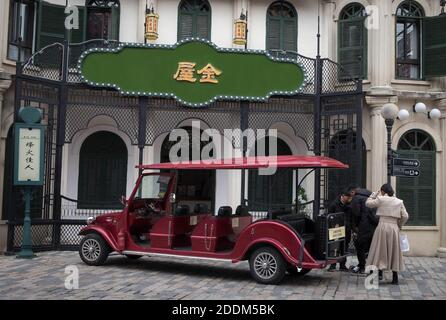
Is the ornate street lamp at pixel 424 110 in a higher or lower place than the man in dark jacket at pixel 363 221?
higher

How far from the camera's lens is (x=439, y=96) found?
1386 centimetres

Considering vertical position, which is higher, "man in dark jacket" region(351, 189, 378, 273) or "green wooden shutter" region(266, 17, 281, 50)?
"green wooden shutter" region(266, 17, 281, 50)

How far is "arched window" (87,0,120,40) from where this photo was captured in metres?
14.4

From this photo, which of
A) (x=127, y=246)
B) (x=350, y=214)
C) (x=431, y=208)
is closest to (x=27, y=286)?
(x=127, y=246)

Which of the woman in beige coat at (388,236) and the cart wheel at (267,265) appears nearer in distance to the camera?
the cart wheel at (267,265)

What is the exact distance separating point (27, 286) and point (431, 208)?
33.1ft

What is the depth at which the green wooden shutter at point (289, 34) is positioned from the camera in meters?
14.8

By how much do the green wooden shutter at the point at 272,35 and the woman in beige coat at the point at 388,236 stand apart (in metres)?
6.68

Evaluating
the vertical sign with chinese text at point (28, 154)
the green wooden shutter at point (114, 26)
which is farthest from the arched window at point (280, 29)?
the vertical sign with chinese text at point (28, 154)

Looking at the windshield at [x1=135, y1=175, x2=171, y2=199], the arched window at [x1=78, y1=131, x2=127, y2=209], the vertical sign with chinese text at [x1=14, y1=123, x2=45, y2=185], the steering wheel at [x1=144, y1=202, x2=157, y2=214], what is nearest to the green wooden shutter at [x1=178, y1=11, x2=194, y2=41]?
the arched window at [x1=78, y1=131, x2=127, y2=209]

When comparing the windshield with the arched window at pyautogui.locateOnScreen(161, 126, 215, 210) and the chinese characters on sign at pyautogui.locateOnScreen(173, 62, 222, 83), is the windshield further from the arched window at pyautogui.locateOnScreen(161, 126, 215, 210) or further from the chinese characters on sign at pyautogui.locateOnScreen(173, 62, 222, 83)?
the chinese characters on sign at pyautogui.locateOnScreen(173, 62, 222, 83)

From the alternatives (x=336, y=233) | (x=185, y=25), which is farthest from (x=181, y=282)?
(x=185, y=25)

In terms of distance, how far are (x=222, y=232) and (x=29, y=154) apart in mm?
4968

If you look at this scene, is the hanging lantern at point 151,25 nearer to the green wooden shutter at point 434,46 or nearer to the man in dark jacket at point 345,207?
the man in dark jacket at point 345,207
